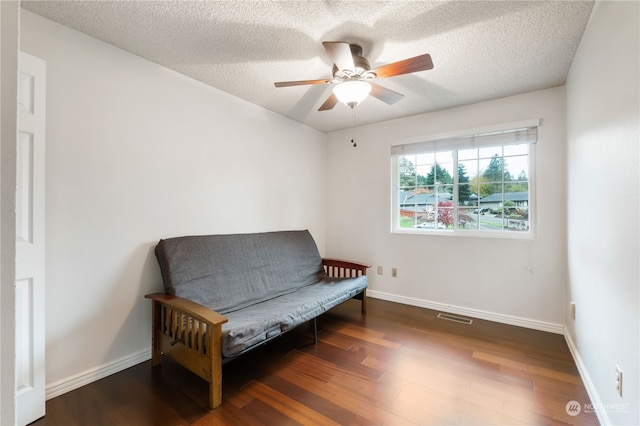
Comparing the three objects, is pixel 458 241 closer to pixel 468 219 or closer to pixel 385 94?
pixel 468 219

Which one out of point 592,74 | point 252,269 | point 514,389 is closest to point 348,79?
point 592,74

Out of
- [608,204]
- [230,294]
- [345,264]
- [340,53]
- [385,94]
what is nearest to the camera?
[608,204]

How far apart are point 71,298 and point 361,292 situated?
259 centimetres

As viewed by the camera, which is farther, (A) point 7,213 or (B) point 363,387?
(B) point 363,387

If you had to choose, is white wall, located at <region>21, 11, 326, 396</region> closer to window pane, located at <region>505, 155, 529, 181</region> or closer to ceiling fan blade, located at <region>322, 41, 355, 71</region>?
ceiling fan blade, located at <region>322, 41, 355, 71</region>

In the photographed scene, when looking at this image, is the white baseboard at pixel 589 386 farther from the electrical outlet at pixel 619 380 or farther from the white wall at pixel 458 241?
the white wall at pixel 458 241

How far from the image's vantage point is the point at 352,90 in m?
2.01

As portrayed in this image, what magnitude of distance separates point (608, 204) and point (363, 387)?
1.81 metres

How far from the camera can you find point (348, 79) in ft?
6.91

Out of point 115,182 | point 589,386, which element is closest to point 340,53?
point 115,182

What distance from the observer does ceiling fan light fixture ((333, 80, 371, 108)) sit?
6.54 ft

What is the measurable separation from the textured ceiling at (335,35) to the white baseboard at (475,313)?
234 cm

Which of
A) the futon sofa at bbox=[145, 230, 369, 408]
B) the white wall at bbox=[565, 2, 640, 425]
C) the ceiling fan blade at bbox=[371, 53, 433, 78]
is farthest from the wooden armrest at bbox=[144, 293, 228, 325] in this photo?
the white wall at bbox=[565, 2, 640, 425]

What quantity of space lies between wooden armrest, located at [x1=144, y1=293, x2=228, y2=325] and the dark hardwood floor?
0.53 metres
